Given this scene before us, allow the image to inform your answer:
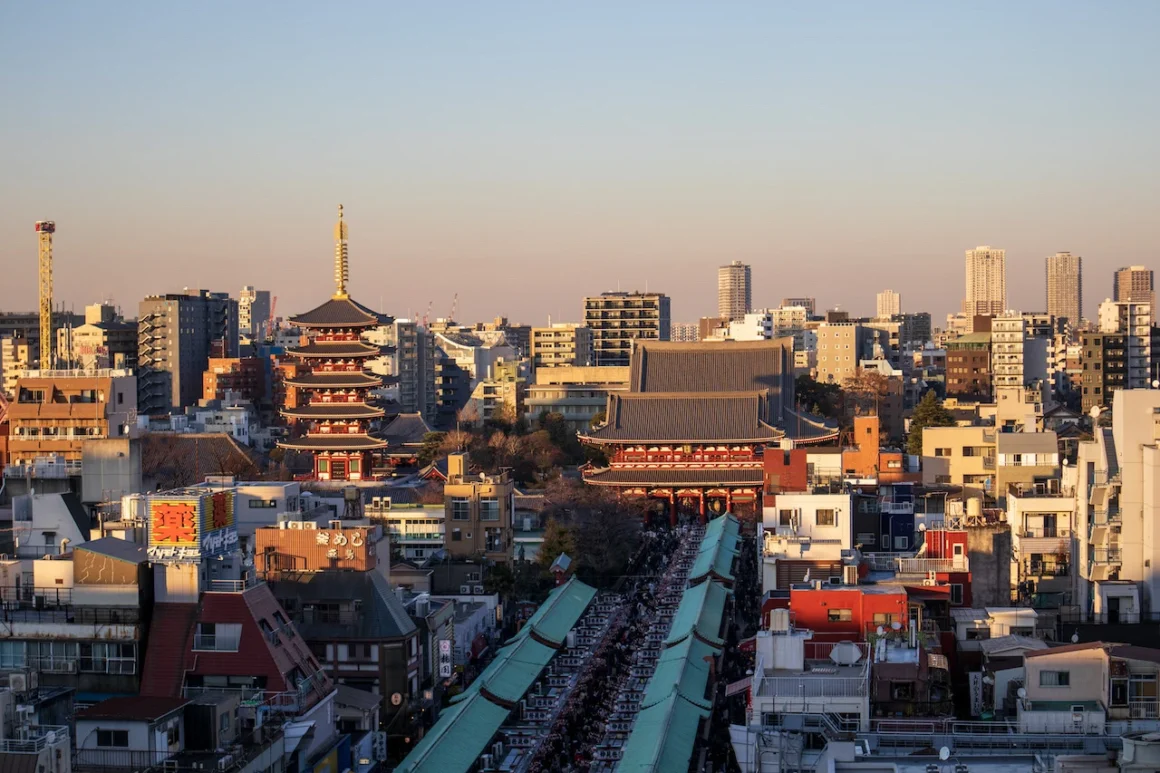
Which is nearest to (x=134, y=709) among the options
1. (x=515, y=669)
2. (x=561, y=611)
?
(x=515, y=669)

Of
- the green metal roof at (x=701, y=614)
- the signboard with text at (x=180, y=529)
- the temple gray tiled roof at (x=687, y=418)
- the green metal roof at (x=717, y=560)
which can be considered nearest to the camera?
the signboard with text at (x=180, y=529)

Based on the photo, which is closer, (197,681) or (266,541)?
(197,681)

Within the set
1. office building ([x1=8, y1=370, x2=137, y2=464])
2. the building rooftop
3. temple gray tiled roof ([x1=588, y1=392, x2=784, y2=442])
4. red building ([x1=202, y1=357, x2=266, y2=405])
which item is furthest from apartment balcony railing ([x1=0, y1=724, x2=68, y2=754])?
red building ([x1=202, y1=357, x2=266, y2=405])

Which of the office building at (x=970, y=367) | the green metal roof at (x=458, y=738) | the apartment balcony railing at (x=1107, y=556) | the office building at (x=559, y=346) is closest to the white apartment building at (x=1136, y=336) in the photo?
the office building at (x=970, y=367)

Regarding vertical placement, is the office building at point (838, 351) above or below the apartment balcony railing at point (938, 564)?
Answer: above

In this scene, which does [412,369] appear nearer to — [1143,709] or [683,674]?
[683,674]

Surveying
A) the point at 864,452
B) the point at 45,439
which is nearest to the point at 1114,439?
the point at 864,452

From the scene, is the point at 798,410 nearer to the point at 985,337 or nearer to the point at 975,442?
the point at 975,442

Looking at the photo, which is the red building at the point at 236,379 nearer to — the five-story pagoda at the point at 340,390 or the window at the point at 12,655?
the five-story pagoda at the point at 340,390
